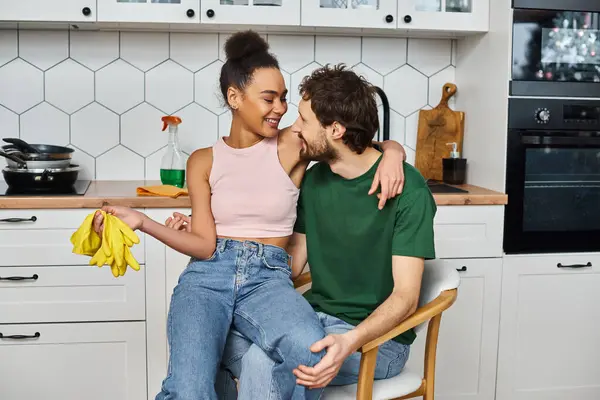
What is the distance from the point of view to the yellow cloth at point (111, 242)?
5.78 ft

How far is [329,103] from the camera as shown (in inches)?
71.6

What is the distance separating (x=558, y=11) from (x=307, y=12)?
0.89 meters

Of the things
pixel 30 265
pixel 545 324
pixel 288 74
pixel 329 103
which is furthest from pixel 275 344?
pixel 288 74

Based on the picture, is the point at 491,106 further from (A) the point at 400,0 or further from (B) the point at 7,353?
(B) the point at 7,353

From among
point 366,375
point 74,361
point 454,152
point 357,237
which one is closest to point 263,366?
point 366,375

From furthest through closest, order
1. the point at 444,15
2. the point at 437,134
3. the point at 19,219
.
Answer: the point at 437,134 < the point at 444,15 < the point at 19,219

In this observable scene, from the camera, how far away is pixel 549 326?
291 cm

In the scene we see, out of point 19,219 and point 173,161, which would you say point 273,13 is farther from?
point 19,219

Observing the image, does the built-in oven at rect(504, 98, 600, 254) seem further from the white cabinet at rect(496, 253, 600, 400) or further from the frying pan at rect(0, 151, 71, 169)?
the frying pan at rect(0, 151, 71, 169)

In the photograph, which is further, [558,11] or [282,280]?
[558,11]

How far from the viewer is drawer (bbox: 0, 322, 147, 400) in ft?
8.76

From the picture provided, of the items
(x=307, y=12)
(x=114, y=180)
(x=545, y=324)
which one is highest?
(x=307, y=12)

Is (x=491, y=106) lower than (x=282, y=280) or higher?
higher

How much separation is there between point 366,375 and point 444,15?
5.63ft
